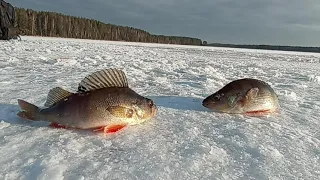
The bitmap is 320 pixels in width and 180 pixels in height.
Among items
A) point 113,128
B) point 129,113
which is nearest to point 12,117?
point 113,128

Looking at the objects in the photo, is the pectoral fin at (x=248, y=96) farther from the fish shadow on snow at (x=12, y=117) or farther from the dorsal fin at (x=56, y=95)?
the fish shadow on snow at (x=12, y=117)

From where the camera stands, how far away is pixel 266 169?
6.90 feet

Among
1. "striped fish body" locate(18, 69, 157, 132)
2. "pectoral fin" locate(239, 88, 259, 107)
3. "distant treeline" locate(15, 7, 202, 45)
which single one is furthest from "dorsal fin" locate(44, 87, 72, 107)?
"distant treeline" locate(15, 7, 202, 45)

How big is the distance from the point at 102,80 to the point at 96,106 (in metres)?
0.28

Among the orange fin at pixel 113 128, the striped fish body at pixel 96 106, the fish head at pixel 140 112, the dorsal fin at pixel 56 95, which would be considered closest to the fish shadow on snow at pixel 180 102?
the fish head at pixel 140 112

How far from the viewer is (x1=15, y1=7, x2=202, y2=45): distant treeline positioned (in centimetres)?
5838

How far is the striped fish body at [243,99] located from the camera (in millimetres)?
3459

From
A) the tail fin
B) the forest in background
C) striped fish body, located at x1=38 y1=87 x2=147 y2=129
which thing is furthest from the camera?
the forest in background

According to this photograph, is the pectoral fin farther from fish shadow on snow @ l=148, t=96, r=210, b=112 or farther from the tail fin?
the tail fin

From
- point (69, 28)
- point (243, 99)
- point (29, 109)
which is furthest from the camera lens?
point (69, 28)

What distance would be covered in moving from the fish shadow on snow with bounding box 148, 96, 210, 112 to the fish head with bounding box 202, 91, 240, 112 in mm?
153

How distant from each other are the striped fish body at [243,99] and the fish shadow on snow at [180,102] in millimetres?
213

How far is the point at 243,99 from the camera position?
11.3ft

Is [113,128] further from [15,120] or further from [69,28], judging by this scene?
[69,28]
